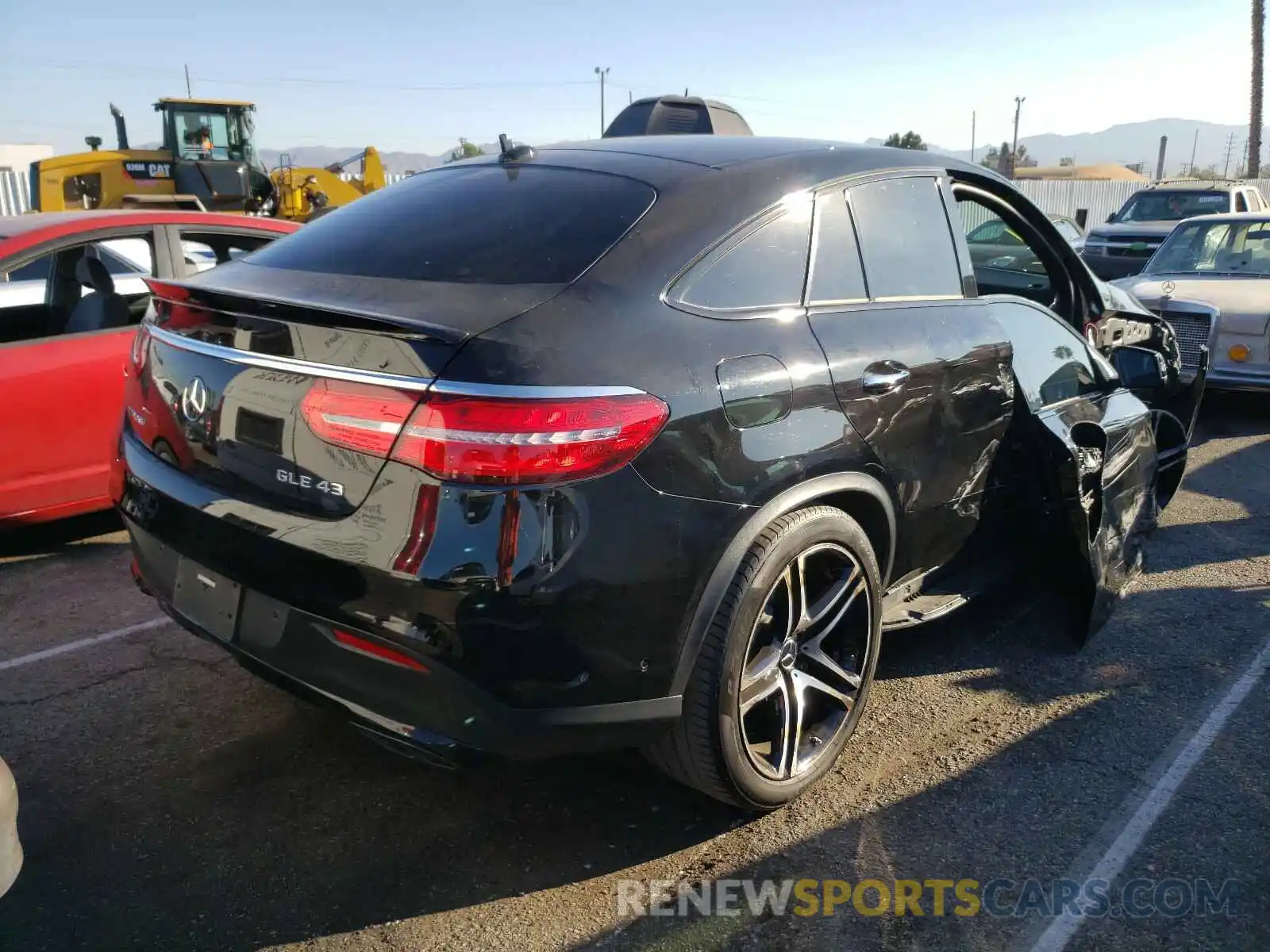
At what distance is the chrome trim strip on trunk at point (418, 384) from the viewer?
7.01ft

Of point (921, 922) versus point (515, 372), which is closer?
point (515, 372)

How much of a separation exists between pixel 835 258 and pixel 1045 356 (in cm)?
127

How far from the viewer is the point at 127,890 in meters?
2.49

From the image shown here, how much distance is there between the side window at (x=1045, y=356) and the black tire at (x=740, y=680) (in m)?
1.15

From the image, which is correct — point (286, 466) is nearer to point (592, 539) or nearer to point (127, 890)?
point (592, 539)

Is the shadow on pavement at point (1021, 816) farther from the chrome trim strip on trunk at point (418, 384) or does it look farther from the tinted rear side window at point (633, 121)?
the tinted rear side window at point (633, 121)

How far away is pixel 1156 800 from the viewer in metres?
2.94

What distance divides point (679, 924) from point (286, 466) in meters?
1.44

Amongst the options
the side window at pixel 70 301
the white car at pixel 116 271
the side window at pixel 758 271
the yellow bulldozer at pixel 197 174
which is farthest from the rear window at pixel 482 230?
the yellow bulldozer at pixel 197 174

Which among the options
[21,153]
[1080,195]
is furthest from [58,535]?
[21,153]

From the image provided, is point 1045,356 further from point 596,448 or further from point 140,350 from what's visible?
point 140,350

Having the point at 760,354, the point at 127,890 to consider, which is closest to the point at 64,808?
the point at 127,890

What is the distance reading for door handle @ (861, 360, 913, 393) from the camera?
2.90m

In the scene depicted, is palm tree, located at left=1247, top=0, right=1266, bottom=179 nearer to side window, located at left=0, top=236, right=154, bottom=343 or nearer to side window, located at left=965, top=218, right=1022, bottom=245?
side window, located at left=965, top=218, right=1022, bottom=245
